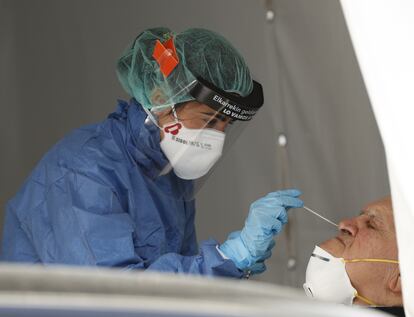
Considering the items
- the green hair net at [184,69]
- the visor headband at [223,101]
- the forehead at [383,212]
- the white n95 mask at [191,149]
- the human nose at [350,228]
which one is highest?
the green hair net at [184,69]

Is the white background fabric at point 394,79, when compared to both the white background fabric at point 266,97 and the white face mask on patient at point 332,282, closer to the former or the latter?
the white face mask on patient at point 332,282

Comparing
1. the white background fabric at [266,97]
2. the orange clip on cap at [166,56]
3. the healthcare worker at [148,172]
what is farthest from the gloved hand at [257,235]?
the white background fabric at [266,97]

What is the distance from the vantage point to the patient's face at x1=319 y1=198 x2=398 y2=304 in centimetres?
211

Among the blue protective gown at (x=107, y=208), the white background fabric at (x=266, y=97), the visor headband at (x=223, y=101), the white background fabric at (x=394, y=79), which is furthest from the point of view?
the white background fabric at (x=266, y=97)

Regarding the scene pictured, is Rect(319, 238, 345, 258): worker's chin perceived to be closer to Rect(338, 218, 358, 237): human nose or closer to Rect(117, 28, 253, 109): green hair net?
Rect(338, 218, 358, 237): human nose

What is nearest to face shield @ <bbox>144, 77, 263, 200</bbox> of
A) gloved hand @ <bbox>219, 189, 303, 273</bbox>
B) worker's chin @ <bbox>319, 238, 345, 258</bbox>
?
gloved hand @ <bbox>219, 189, 303, 273</bbox>

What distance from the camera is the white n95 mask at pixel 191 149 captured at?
2.15 m

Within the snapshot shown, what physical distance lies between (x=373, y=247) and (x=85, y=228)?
757 millimetres

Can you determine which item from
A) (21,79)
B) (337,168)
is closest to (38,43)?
(21,79)

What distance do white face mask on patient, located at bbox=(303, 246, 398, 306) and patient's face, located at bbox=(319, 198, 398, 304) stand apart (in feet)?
0.05

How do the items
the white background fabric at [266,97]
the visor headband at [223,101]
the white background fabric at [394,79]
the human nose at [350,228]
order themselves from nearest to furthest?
the white background fabric at [394,79] < the visor headband at [223,101] < the human nose at [350,228] < the white background fabric at [266,97]

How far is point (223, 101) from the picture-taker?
6.81 ft

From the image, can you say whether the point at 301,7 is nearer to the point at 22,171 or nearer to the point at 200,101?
the point at 200,101

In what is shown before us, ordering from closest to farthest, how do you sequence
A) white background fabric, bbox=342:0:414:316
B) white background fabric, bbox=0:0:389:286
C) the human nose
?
white background fabric, bbox=342:0:414:316 < the human nose < white background fabric, bbox=0:0:389:286
